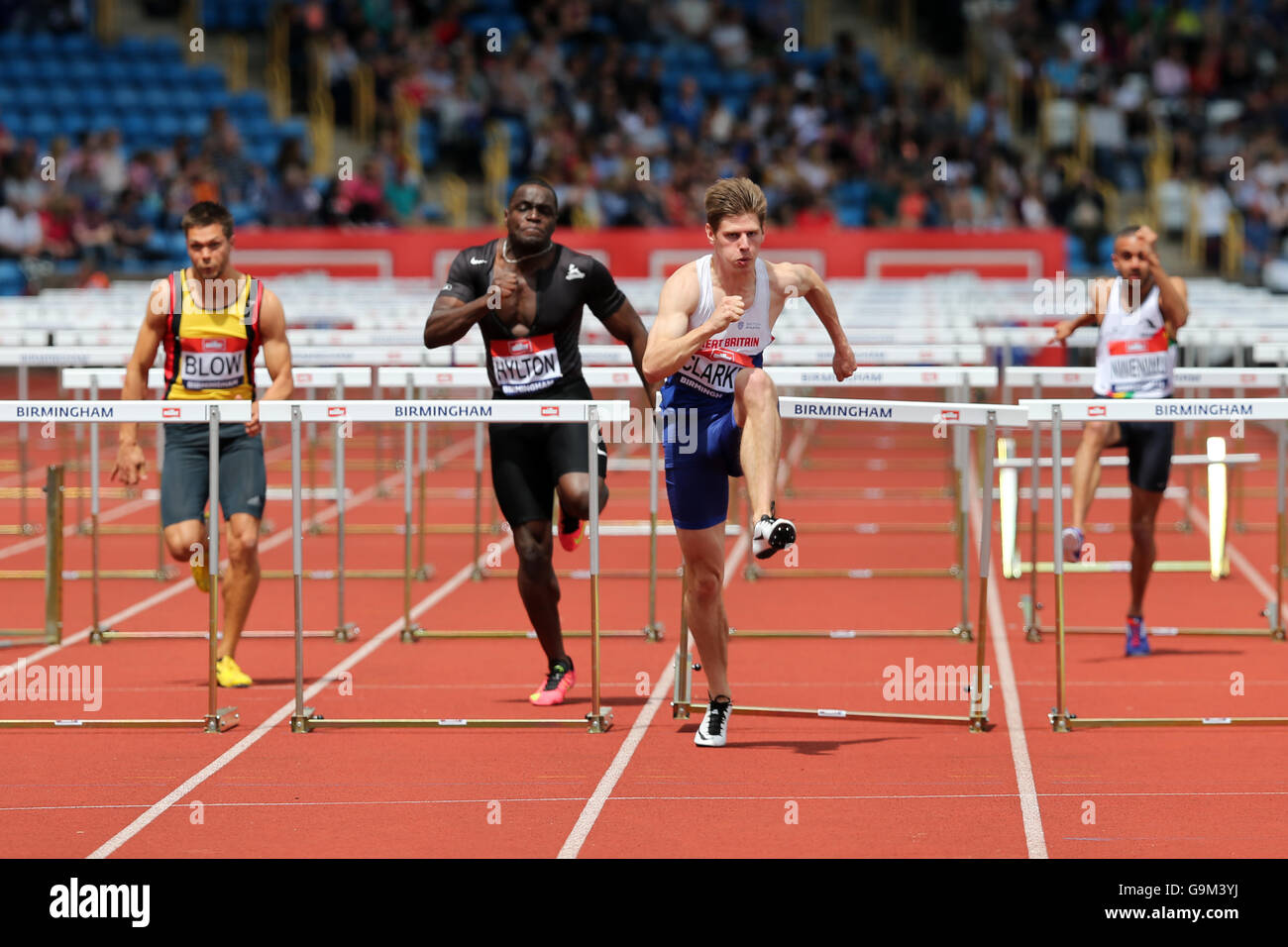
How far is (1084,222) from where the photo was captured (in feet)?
89.4

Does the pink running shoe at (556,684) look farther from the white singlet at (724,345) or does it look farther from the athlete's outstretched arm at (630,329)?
the white singlet at (724,345)

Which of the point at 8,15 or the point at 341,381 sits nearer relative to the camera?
the point at 341,381

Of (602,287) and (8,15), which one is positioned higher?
(8,15)

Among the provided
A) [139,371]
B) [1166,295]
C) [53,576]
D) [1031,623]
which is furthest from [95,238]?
[1166,295]

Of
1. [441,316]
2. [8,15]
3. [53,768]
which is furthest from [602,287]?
[8,15]

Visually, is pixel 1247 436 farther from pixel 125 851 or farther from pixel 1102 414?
pixel 125 851

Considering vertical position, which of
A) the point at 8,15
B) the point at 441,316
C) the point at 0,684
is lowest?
the point at 0,684

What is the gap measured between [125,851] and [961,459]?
5587 mm

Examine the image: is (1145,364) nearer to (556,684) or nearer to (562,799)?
(556,684)

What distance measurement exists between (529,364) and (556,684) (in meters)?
1.37

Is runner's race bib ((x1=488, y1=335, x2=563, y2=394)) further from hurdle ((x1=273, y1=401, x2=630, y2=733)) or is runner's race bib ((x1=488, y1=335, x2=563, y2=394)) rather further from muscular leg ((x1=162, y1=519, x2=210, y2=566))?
muscular leg ((x1=162, y1=519, x2=210, y2=566))

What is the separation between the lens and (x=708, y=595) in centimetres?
756

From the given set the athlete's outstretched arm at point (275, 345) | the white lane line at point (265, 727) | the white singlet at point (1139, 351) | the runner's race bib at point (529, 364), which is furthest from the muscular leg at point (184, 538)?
the white singlet at point (1139, 351)

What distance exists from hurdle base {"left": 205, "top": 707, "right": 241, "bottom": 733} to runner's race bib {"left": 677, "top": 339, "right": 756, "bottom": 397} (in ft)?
7.64
